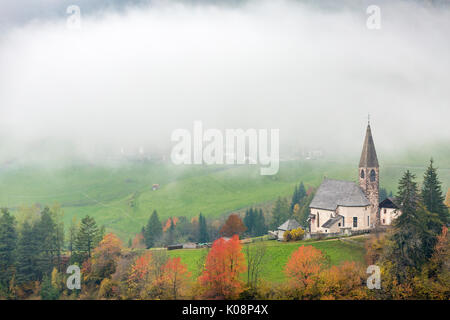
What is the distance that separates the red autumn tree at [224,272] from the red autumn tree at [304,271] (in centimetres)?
811

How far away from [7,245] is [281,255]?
50.5 m

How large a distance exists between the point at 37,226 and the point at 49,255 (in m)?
5.99

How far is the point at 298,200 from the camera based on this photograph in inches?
6117

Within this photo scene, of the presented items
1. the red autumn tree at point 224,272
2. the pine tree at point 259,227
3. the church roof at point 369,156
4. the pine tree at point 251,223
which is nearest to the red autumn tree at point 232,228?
the pine tree at point 251,223

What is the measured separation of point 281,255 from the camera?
261 ft

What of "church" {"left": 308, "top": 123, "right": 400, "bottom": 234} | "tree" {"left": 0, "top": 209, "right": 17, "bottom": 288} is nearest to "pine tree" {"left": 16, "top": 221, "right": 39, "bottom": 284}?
"tree" {"left": 0, "top": 209, "right": 17, "bottom": 288}

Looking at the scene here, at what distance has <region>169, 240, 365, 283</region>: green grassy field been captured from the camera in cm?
7362

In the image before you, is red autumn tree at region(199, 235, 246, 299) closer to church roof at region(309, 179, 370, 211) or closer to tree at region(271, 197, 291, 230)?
church roof at region(309, 179, 370, 211)

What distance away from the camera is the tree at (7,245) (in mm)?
78688

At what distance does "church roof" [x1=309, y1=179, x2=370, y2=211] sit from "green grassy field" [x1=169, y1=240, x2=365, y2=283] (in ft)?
44.7

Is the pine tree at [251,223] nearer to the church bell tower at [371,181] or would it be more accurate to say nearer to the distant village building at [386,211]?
the church bell tower at [371,181]
